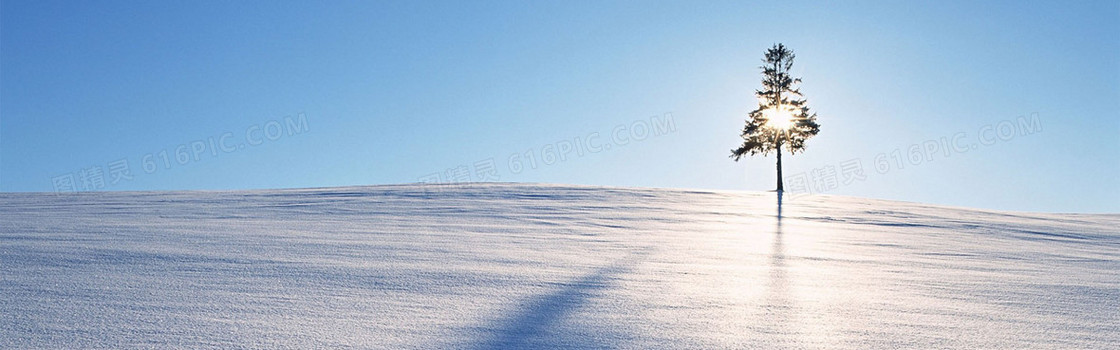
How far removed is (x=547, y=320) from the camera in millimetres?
3182

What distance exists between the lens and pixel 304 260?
4.59 metres

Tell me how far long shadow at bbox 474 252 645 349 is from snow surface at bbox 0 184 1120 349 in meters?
0.02

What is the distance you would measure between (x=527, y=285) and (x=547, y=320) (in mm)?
807

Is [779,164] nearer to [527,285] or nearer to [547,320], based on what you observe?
[527,285]

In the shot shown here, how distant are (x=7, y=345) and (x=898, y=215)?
441 inches

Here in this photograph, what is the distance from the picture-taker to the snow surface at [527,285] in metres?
2.97

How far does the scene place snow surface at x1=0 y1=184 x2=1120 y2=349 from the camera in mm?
2967

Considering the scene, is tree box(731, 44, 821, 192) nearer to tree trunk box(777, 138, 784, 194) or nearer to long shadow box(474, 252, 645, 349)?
tree trunk box(777, 138, 784, 194)

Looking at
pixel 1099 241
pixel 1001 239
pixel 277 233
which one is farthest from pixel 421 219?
pixel 1099 241

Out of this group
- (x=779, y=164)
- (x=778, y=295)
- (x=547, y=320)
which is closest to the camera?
(x=547, y=320)

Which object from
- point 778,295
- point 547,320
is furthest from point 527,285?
point 778,295

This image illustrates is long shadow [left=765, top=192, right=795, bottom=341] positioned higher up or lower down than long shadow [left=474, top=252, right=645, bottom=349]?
lower down

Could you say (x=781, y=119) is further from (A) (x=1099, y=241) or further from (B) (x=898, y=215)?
(A) (x=1099, y=241)

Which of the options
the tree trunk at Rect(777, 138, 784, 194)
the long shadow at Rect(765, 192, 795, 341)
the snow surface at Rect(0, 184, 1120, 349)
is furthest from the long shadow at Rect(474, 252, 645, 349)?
the tree trunk at Rect(777, 138, 784, 194)
